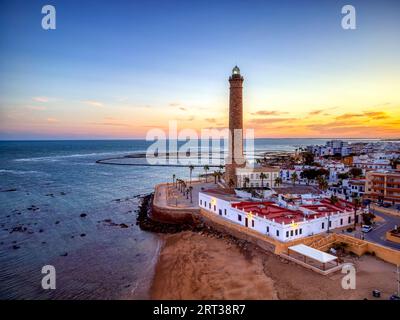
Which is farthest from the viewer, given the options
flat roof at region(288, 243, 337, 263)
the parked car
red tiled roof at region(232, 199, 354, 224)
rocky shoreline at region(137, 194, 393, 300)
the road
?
the parked car

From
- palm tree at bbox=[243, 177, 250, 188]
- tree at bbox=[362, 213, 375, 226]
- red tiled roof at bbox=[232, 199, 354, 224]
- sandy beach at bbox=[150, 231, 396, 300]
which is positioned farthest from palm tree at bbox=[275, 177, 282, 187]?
sandy beach at bbox=[150, 231, 396, 300]

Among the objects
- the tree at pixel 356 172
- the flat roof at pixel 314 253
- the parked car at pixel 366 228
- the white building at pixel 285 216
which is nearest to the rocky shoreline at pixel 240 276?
the flat roof at pixel 314 253

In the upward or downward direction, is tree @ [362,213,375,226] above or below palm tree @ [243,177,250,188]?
below

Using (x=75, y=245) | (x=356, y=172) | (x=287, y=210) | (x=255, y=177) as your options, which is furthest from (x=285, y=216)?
(x=356, y=172)

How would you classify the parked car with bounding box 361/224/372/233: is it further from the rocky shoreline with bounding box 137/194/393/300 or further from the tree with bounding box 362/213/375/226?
the rocky shoreline with bounding box 137/194/393/300
